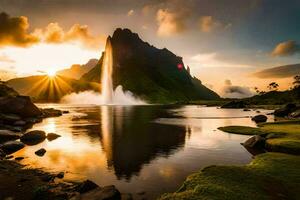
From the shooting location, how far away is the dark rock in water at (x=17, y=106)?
9038 cm

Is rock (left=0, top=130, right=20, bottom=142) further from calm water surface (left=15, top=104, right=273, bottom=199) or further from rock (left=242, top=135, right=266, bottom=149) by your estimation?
rock (left=242, top=135, right=266, bottom=149)

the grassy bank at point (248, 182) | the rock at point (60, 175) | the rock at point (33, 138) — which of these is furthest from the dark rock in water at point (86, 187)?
the rock at point (33, 138)

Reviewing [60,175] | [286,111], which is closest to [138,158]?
[60,175]

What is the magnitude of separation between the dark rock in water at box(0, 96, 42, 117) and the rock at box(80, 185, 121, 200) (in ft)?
264

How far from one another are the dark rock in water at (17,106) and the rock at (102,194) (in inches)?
3171

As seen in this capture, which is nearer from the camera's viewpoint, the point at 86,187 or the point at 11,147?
the point at 86,187

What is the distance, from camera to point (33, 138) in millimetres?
56375

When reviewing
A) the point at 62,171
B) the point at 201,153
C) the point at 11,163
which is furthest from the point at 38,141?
the point at 201,153

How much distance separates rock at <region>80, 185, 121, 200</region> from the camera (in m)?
22.0

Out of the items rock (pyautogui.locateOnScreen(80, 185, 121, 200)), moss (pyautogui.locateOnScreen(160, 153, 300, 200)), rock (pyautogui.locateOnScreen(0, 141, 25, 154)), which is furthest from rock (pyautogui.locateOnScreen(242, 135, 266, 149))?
rock (pyautogui.locateOnScreen(0, 141, 25, 154))

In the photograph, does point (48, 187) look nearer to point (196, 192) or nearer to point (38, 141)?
point (196, 192)

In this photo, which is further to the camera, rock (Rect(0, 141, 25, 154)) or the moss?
rock (Rect(0, 141, 25, 154))

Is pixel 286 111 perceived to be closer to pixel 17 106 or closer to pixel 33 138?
pixel 33 138

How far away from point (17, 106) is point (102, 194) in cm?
8433
